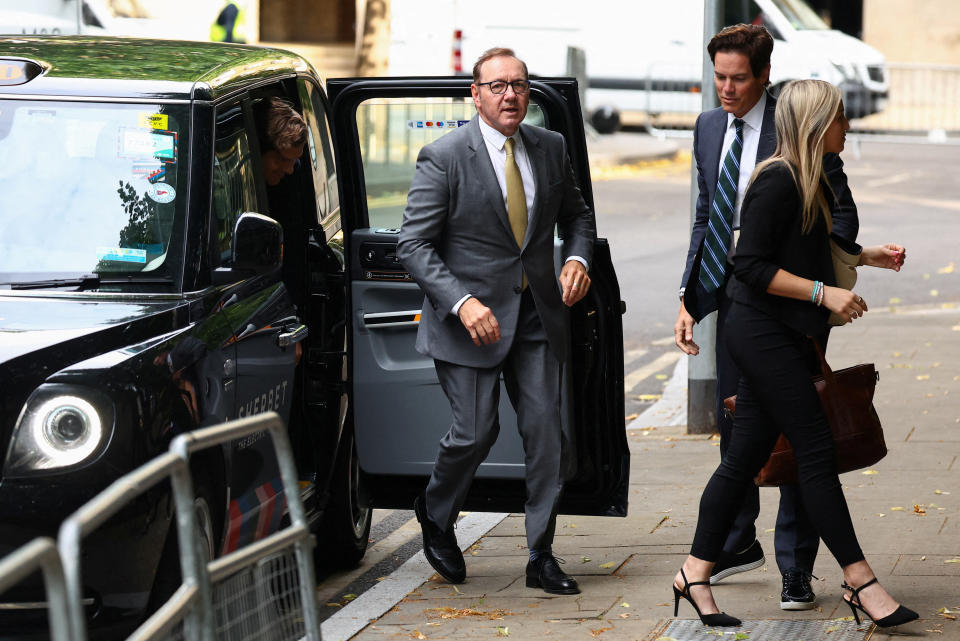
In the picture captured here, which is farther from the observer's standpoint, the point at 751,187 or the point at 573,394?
the point at 573,394

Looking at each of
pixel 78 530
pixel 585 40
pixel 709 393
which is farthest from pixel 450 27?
pixel 78 530

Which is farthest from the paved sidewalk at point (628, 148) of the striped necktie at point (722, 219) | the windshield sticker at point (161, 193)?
the windshield sticker at point (161, 193)

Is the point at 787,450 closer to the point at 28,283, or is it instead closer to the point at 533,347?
the point at 533,347

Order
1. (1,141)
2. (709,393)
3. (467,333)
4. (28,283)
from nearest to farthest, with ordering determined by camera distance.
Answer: (28,283), (1,141), (467,333), (709,393)

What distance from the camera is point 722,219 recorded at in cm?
523

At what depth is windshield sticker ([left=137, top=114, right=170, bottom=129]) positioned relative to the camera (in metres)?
4.90

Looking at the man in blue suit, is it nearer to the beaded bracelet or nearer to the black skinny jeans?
the black skinny jeans

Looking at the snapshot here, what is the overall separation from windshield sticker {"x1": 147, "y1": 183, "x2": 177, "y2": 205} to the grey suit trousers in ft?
3.89

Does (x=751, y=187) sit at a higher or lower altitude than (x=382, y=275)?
higher

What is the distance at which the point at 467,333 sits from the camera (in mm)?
5363

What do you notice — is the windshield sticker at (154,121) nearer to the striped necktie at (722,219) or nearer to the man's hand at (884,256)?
the striped necktie at (722,219)

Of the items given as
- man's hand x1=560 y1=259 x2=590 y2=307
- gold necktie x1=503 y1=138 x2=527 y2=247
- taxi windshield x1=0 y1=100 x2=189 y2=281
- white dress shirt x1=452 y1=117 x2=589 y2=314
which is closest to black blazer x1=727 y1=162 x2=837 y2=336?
man's hand x1=560 y1=259 x2=590 y2=307

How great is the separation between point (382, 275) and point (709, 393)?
10.8 feet

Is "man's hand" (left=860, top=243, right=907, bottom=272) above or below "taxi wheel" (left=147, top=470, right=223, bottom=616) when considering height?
above
